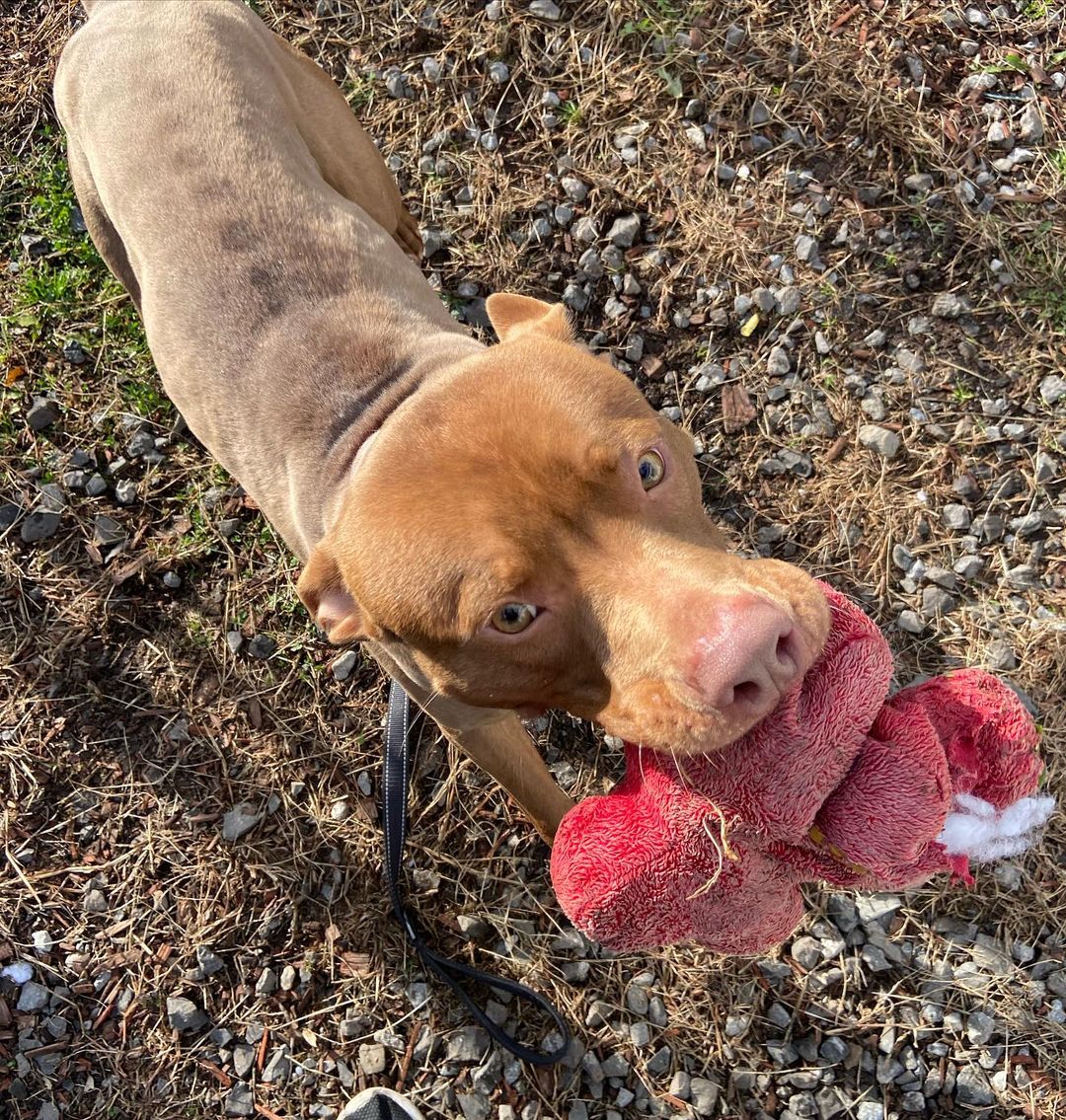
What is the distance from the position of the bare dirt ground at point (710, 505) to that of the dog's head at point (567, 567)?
1.68 meters

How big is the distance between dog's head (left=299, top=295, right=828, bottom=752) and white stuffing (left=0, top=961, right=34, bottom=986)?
9.80 feet

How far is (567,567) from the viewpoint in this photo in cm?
244

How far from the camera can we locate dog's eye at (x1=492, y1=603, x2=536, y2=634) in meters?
2.47

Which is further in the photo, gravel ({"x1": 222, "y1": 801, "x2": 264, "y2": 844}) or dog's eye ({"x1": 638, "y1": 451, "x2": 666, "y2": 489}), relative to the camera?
gravel ({"x1": 222, "y1": 801, "x2": 264, "y2": 844})

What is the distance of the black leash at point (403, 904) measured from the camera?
3.89m

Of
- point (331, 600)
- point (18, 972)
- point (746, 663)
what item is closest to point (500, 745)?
point (331, 600)

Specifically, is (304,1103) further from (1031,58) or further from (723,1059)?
(1031,58)

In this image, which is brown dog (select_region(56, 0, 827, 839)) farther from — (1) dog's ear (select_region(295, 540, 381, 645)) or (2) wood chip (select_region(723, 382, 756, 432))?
(2) wood chip (select_region(723, 382, 756, 432))

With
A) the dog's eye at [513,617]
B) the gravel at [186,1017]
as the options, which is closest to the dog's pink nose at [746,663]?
the dog's eye at [513,617]

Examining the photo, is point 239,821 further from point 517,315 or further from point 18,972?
point 517,315

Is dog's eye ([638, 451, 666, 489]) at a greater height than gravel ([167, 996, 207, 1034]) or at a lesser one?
greater

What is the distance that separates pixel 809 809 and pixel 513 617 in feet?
2.87

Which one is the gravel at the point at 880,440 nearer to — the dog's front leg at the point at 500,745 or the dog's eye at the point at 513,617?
the dog's front leg at the point at 500,745

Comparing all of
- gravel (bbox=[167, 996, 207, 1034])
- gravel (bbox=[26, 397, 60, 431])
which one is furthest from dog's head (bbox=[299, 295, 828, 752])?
gravel (bbox=[26, 397, 60, 431])
